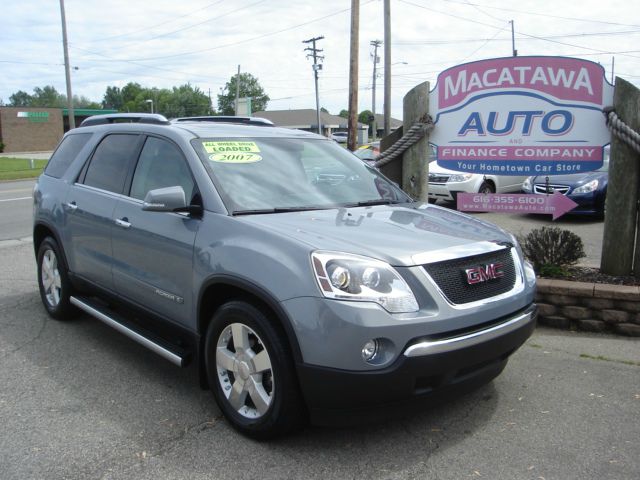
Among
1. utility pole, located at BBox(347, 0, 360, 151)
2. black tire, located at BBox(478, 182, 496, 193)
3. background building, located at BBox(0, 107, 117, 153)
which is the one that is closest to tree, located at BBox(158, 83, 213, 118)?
background building, located at BBox(0, 107, 117, 153)

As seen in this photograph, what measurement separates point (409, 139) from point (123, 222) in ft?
10.9

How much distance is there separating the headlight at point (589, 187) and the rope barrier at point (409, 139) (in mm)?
6490

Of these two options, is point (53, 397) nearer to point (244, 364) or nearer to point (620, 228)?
point (244, 364)

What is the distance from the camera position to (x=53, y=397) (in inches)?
154

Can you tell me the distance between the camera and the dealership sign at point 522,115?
18.5ft

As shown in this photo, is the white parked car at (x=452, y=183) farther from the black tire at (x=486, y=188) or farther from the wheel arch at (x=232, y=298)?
the wheel arch at (x=232, y=298)

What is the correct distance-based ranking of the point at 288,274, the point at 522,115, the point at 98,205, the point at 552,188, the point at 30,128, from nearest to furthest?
the point at 288,274
the point at 98,205
the point at 522,115
the point at 552,188
the point at 30,128

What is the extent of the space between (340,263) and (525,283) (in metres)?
1.31

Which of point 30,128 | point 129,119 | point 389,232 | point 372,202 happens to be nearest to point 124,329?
point 129,119

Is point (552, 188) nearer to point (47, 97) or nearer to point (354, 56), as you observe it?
point (354, 56)

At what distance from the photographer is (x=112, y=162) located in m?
4.83

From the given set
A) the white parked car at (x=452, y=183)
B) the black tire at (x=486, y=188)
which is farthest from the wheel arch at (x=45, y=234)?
the black tire at (x=486, y=188)

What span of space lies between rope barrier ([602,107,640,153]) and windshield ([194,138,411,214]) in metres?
2.17

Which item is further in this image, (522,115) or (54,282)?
(522,115)
